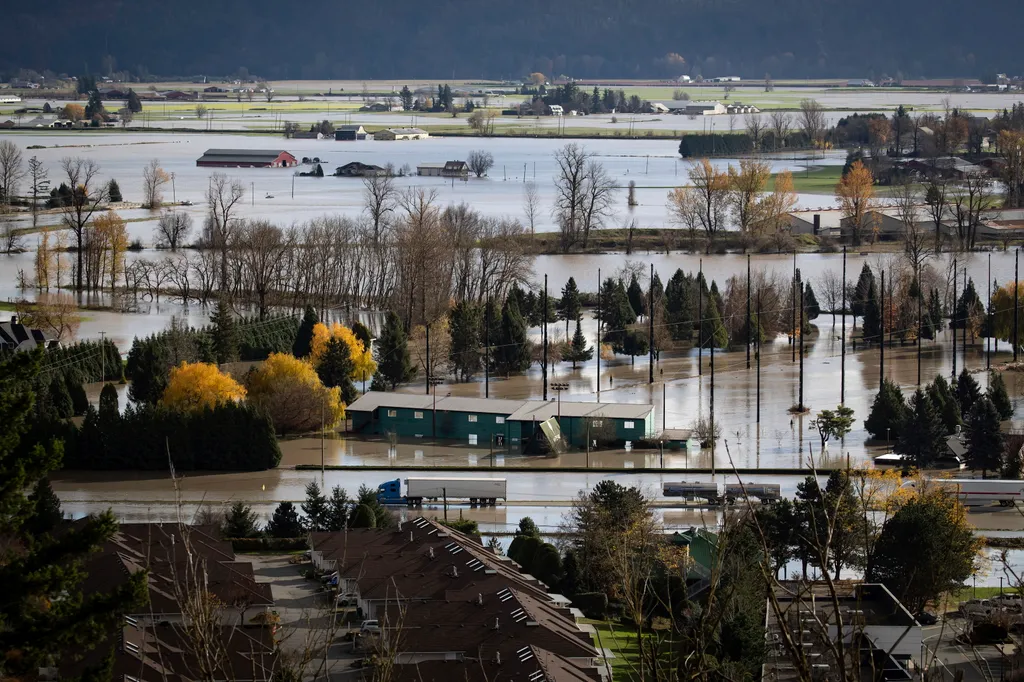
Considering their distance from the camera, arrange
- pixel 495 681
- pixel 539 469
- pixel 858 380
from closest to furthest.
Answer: pixel 495 681
pixel 539 469
pixel 858 380

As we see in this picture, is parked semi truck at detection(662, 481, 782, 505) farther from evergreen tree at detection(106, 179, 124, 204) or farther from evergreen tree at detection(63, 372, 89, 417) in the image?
evergreen tree at detection(106, 179, 124, 204)

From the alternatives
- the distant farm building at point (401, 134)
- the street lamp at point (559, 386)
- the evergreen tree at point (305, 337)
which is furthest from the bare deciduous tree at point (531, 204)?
the distant farm building at point (401, 134)

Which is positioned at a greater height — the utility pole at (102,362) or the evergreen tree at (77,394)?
the utility pole at (102,362)

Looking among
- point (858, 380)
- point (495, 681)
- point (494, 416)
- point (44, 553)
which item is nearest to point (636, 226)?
point (858, 380)

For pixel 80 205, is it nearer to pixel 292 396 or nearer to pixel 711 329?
pixel 711 329

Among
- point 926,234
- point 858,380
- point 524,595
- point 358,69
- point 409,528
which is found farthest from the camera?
point 358,69

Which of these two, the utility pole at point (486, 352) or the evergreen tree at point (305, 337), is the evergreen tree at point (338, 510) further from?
the evergreen tree at point (305, 337)

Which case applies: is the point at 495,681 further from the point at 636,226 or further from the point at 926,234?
the point at 636,226
